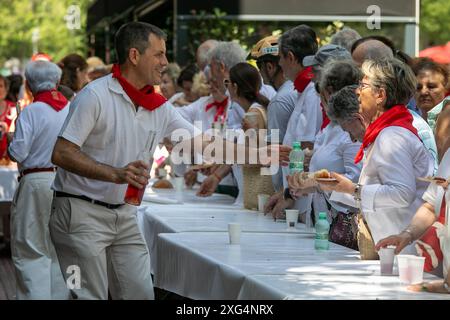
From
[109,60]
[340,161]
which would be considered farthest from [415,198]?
[109,60]

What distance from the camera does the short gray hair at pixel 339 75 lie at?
685 cm

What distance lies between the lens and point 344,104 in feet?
21.1

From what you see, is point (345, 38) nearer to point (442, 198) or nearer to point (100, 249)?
point (100, 249)

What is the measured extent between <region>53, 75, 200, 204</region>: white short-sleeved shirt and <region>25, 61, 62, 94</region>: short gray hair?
121 inches

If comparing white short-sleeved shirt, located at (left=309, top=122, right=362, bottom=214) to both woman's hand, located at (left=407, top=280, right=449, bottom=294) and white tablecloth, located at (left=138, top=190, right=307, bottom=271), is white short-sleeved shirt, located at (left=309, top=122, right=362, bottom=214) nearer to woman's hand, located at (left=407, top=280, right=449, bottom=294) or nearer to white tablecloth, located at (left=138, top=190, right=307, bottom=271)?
white tablecloth, located at (left=138, top=190, right=307, bottom=271)

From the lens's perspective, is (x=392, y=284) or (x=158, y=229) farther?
(x=158, y=229)

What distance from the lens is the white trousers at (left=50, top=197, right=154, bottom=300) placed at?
6.07m

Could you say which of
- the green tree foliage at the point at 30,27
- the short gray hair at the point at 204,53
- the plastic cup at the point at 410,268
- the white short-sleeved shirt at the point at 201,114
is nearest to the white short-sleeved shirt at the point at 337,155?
the plastic cup at the point at 410,268

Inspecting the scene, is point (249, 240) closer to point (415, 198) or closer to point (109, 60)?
point (415, 198)

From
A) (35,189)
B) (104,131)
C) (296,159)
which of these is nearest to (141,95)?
(104,131)

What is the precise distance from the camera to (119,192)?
621cm

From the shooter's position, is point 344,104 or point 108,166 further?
point 344,104

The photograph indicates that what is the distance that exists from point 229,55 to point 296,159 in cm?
337

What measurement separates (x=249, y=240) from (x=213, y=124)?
3.51m
